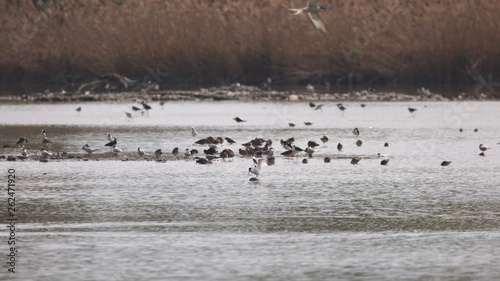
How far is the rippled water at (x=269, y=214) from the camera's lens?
6973mm

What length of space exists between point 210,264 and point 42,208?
9.31 ft

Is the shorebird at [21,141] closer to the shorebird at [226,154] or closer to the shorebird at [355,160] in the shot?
the shorebird at [226,154]

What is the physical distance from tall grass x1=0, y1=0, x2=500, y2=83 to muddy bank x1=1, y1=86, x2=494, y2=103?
268 cm

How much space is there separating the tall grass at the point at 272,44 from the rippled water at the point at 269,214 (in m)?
11.9

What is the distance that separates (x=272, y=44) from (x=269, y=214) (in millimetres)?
20800

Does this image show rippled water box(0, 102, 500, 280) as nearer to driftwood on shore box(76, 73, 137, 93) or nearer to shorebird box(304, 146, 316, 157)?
shorebird box(304, 146, 316, 157)

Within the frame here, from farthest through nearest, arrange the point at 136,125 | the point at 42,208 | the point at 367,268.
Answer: the point at 136,125 < the point at 42,208 < the point at 367,268

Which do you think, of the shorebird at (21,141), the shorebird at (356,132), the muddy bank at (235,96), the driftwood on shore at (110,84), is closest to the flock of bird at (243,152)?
the shorebird at (21,141)

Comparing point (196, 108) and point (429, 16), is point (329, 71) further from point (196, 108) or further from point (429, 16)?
point (196, 108)

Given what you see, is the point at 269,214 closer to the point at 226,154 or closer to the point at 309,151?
the point at 226,154

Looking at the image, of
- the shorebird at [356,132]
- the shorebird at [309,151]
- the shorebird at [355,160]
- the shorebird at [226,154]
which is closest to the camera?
the shorebird at [355,160]

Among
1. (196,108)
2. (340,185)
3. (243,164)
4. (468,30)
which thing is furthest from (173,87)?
(340,185)

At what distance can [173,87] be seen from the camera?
2877cm

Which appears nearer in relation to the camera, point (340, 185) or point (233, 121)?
point (340, 185)
